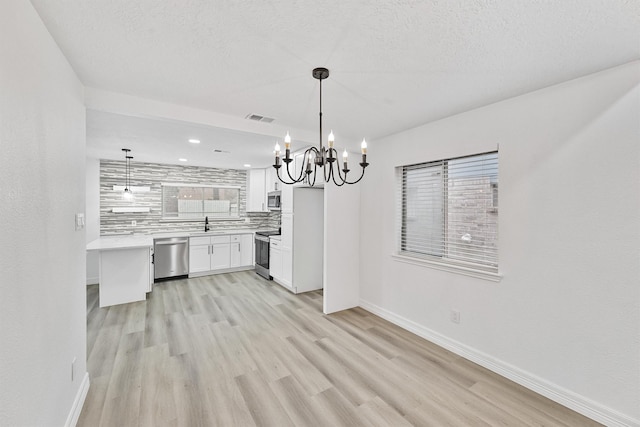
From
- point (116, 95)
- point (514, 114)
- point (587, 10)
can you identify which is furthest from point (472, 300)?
point (116, 95)

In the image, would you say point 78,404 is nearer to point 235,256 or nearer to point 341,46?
point 341,46

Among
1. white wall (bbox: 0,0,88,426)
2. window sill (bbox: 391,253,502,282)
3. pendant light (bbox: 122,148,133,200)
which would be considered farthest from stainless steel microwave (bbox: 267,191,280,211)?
white wall (bbox: 0,0,88,426)

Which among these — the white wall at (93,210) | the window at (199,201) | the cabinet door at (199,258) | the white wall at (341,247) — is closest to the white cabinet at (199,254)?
the cabinet door at (199,258)

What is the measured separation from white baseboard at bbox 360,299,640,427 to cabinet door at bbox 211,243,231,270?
4172 mm

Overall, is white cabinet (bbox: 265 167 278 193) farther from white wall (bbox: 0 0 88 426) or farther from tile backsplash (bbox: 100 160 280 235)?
white wall (bbox: 0 0 88 426)

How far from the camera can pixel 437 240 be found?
321 centimetres

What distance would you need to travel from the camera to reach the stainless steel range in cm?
565

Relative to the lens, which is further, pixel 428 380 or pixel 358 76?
pixel 428 380

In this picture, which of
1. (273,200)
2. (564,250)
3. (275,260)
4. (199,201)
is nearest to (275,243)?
(275,260)

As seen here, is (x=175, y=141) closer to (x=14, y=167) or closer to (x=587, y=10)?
(x=14, y=167)

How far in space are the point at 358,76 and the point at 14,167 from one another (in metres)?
2.07

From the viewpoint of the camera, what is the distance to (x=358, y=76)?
82.8 inches

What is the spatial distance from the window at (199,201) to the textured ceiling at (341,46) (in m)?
4.11

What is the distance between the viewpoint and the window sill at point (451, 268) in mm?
2608
